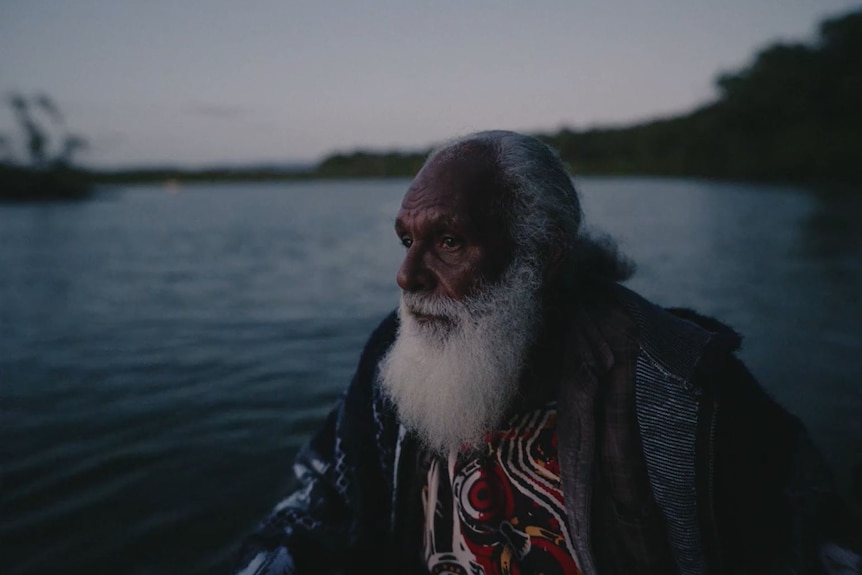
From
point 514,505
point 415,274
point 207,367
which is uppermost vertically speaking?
point 415,274

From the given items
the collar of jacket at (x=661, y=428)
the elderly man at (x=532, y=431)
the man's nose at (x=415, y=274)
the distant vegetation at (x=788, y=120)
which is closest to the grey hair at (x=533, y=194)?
the elderly man at (x=532, y=431)

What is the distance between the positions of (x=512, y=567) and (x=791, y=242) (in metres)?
17.1

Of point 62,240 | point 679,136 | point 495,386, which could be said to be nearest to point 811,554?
point 495,386

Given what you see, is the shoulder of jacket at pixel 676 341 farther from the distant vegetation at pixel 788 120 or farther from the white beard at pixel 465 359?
the distant vegetation at pixel 788 120

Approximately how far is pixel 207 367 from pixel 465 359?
17.2ft

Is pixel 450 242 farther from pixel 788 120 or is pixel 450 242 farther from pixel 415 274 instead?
pixel 788 120

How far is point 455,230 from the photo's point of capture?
1.76 meters

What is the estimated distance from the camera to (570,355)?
1.78m

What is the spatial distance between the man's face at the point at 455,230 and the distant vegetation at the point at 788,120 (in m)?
50.0

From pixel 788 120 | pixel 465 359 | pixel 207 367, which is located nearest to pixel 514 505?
pixel 465 359

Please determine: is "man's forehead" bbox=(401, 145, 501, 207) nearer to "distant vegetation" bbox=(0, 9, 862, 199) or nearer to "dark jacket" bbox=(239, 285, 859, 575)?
"dark jacket" bbox=(239, 285, 859, 575)

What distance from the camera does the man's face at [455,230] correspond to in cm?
177

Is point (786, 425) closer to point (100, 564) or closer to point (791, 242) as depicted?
point (100, 564)

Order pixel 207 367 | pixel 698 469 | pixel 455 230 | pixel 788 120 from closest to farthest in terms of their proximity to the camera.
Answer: pixel 698 469 < pixel 455 230 < pixel 207 367 < pixel 788 120
